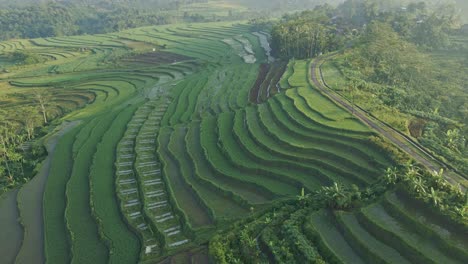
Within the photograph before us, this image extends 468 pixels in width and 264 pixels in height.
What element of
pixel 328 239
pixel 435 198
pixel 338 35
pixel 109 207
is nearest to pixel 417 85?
pixel 435 198

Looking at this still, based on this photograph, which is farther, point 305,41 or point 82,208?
point 305,41

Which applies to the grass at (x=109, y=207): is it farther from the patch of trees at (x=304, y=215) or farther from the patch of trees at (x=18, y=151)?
the patch of trees at (x=18, y=151)

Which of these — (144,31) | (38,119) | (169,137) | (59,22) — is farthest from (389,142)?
(59,22)

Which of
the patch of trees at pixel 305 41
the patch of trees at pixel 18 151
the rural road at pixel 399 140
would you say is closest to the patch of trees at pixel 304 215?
the rural road at pixel 399 140

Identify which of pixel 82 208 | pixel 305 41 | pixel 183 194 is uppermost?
pixel 305 41

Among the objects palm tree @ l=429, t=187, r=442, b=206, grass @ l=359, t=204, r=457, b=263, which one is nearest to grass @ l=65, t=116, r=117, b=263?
grass @ l=359, t=204, r=457, b=263

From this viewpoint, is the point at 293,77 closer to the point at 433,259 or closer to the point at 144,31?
the point at 433,259

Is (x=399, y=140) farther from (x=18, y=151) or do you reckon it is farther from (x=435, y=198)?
(x=18, y=151)

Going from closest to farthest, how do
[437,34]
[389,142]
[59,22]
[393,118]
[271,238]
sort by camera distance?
[271,238], [389,142], [393,118], [437,34], [59,22]
